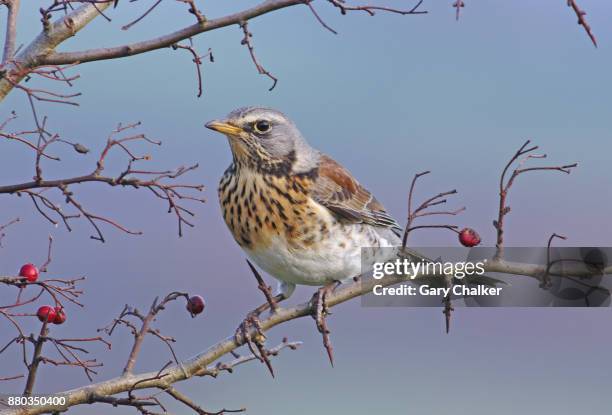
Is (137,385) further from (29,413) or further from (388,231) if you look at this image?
(388,231)

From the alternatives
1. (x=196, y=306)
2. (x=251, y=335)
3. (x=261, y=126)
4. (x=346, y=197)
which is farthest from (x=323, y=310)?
(x=261, y=126)

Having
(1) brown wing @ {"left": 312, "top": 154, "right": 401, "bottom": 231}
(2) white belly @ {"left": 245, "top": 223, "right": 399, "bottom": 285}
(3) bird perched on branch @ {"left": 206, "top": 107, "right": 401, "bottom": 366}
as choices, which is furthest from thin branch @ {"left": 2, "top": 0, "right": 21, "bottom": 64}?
(1) brown wing @ {"left": 312, "top": 154, "right": 401, "bottom": 231}

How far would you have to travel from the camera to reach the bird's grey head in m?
6.46

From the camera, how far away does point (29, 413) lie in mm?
5102

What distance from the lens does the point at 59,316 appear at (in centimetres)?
534

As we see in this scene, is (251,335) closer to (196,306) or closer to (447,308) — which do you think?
(196,306)

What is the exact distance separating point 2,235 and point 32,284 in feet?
1.16

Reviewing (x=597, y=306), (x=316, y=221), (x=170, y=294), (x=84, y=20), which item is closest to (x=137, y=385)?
(x=170, y=294)

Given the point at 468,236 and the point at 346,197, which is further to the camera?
the point at 346,197

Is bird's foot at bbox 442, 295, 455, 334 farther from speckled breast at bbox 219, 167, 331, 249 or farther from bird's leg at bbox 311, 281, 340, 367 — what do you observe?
speckled breast at bbox 219, 167, 331, 249

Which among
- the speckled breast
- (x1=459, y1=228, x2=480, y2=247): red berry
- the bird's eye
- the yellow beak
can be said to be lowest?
(x1=459, y1=228, x2=480, y2=247): red berry

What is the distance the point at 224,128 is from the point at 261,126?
0.42 meters

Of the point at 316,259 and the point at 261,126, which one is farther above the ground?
the point at 261,126

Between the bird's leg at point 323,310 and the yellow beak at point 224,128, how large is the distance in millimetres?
1337
